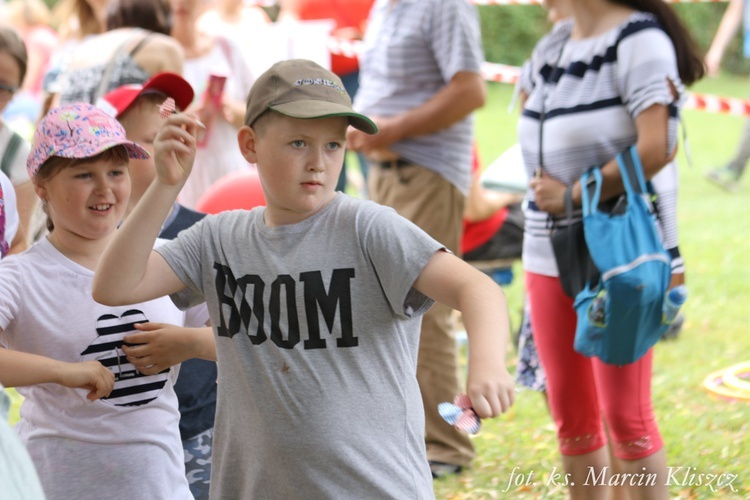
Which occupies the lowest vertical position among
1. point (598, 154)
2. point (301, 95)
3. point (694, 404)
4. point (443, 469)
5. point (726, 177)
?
point (726, 177)

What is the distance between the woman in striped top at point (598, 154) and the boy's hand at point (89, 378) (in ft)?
5.54

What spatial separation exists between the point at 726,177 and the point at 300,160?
1117 cm

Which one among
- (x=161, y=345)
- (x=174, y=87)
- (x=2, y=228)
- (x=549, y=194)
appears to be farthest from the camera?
(x=549, y=194)

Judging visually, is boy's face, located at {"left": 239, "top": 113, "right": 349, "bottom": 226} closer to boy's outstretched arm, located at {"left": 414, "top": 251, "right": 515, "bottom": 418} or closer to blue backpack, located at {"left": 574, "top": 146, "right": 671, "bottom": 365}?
boy's outstretched arm, located at {"left": 414, "top": 251, "right": 515, "bottom": 418}

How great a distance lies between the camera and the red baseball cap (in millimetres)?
3123

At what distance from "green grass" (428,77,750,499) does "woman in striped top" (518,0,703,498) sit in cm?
94

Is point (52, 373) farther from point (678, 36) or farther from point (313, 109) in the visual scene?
point (678, 36)

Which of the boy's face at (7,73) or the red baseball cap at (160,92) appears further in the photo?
the boy's face at (7,73)

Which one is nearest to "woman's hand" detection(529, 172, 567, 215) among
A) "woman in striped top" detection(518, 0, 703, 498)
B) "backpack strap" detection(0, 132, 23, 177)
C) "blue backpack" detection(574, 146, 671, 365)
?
"woman in striped top" detection(518, 0, 703, 498)

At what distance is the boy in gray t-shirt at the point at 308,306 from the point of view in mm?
2289

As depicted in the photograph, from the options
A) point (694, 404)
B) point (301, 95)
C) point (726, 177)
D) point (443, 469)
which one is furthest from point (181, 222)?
point (726, 177)

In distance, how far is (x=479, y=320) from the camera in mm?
2029

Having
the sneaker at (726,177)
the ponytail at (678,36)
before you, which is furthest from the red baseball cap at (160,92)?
the sneaker at (726,177)

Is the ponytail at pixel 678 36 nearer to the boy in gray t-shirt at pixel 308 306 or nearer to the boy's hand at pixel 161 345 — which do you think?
the boy in gray t-shirt at pixel 308 306
